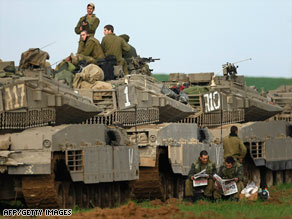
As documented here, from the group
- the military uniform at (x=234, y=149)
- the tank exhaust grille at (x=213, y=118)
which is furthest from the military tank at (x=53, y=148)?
the tank exhaust grille at (x=213, y=118)

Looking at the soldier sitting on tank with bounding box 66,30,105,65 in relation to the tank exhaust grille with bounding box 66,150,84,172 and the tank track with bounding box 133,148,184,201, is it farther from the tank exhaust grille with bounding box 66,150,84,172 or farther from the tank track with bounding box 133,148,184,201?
the tank exhaust grille with bounding box 66,150,84,172

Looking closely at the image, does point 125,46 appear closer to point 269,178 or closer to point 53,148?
point 269,178

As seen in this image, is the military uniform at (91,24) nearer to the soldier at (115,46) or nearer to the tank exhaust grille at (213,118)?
the soldier at (115,46)

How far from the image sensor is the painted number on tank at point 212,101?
80.6 ft

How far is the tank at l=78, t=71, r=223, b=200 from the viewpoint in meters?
20.8

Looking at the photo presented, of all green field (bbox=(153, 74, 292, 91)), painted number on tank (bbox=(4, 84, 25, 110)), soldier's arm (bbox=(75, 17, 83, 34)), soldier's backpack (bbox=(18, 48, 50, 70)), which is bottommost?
painted number on tank (bbox=(4, 84, 25, 110))

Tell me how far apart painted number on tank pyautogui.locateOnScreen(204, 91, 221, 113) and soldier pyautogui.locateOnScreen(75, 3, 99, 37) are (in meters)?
3.45

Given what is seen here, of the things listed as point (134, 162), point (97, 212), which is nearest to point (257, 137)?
point (134, 162)

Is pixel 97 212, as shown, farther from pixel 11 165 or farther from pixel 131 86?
pixel 131 86

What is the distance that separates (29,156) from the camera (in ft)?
56.7

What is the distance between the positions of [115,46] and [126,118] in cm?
422

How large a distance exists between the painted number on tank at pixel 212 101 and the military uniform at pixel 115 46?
2.11m

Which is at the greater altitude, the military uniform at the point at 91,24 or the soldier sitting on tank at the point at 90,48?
the military uniform at the point at 91,24

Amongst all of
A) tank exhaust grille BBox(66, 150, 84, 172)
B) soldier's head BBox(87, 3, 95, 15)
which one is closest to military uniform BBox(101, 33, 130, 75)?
soldier's head BBox(87, 3, 95, 15)
